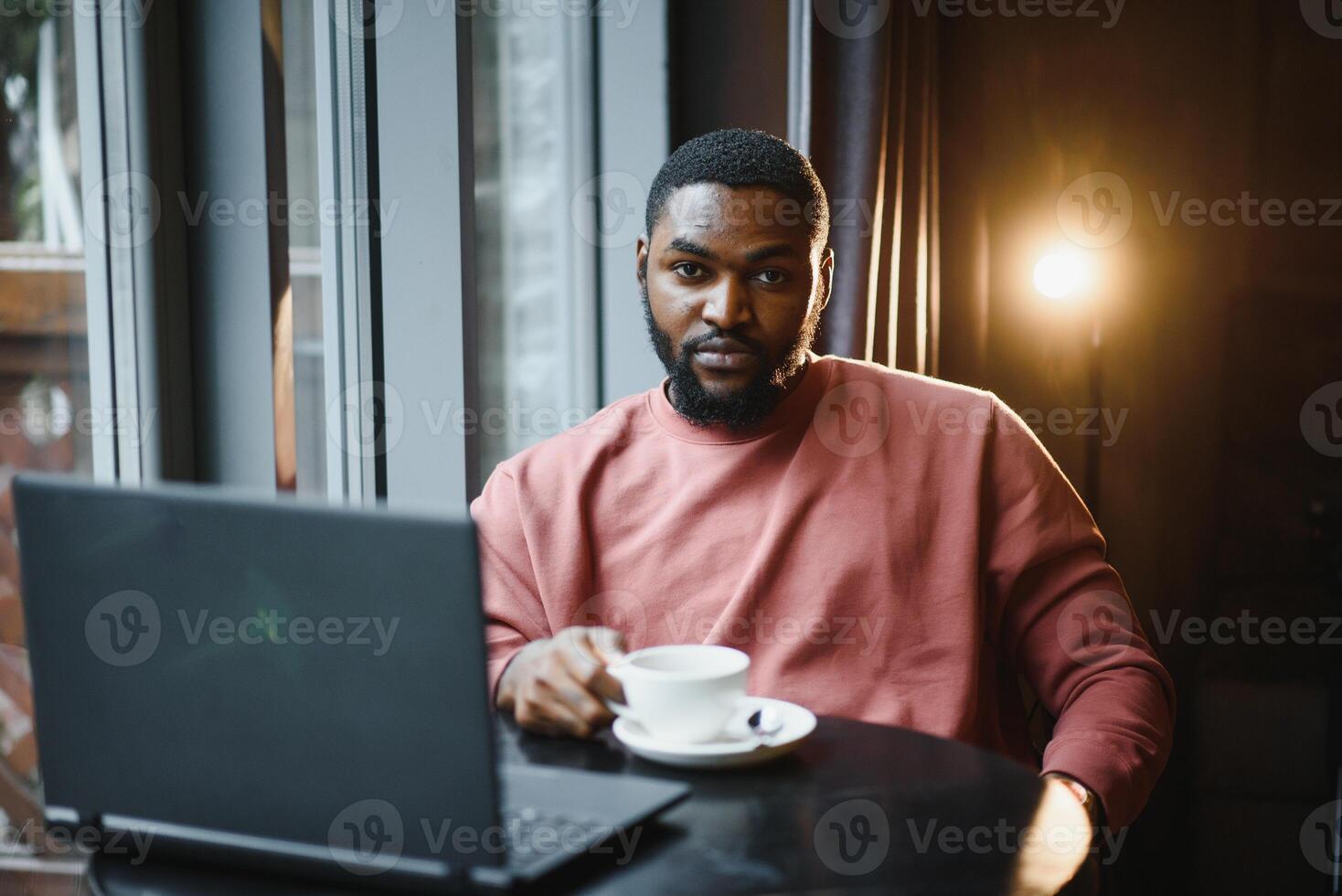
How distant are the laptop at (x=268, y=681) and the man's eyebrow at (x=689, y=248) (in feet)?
2.77

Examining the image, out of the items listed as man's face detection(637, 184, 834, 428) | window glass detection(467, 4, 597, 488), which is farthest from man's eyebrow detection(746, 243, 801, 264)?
window glass detection(467, 4, 597, 488)

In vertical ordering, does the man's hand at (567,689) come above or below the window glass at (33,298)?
below

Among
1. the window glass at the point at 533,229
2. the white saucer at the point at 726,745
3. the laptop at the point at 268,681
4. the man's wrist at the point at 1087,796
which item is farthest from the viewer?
the window glass at the point at 533,229

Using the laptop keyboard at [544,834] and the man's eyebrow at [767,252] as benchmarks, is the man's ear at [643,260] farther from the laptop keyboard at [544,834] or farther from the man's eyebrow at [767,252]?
the laptop keyboard at [544,834]

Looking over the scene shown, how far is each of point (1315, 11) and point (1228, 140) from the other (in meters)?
0.36

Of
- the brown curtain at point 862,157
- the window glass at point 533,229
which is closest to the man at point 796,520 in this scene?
the brown curtain at point 862,157

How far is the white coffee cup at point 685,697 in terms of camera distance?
3.01 feet

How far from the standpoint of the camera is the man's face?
1.41 meters

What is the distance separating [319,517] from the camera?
0.65m

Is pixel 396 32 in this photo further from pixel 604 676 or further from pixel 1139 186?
pixel 1139 186

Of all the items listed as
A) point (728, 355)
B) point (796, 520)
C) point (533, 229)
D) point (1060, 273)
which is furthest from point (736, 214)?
point (533, 229)

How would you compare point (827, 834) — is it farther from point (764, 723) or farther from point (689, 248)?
point (689, 248)

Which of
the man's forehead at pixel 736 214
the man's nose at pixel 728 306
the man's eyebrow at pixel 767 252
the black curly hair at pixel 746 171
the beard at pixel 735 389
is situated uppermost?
the black curly hair at pixel 746 171

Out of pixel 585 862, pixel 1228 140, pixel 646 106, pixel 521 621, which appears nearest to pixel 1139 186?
pixel 1228 140
